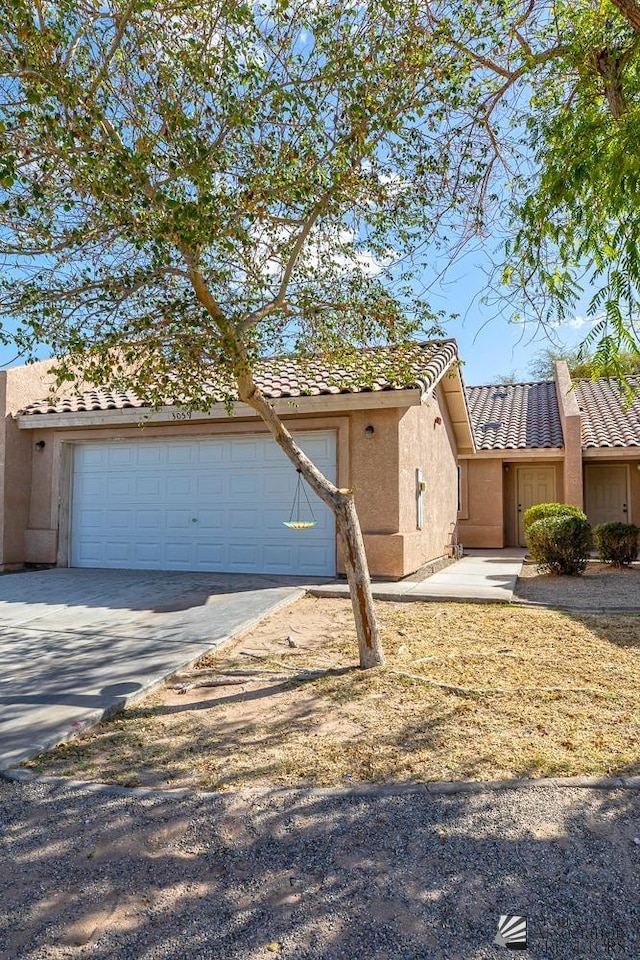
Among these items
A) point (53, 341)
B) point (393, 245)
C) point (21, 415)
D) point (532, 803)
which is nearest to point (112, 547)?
point (21, 415)

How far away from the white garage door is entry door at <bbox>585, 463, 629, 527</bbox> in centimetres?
992

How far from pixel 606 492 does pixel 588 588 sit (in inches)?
327

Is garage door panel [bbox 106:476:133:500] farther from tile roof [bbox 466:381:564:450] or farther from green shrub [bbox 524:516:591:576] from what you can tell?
tile roof [bbox 466:381:564:450]

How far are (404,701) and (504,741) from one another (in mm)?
974

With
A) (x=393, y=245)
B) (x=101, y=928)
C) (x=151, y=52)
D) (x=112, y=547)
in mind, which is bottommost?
(x=101, y=928)

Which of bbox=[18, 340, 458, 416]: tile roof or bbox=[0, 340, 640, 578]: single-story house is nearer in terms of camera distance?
bbox=[18, 340, 458, 416]: tile roof

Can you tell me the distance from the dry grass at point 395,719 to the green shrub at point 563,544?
4.48m

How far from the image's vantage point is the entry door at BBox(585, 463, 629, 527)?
1700 cm

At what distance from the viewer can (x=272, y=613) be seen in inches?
316

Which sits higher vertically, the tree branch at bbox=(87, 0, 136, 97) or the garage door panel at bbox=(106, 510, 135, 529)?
the tree branch at bbox=(87, 0, 136, 97)

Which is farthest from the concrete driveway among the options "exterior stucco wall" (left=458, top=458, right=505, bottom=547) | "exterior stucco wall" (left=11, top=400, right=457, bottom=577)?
"exterior stucco wall" (left=458, top=458, right=505, bottom=547)

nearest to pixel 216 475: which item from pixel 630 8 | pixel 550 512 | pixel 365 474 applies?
pixel 365 474

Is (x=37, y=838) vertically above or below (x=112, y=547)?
below

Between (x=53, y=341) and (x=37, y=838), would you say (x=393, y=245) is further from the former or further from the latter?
(x=37, y=838)
